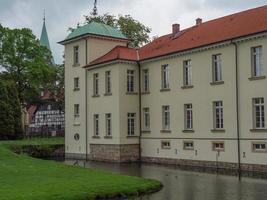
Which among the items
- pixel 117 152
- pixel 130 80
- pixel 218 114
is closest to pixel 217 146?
pixel 218 114

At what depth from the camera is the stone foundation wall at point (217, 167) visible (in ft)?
82.9

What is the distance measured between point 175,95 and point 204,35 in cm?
424

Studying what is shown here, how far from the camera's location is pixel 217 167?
28.0 m

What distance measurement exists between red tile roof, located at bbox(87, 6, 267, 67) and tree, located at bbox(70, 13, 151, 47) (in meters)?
13.7

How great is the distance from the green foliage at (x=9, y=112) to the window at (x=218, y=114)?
2398 cm

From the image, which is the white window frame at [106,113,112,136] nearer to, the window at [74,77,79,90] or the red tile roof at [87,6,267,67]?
the red tile roof at [87,6,267,67]


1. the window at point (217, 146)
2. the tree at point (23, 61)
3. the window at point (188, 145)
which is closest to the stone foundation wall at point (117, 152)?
the window at point (188, 145)

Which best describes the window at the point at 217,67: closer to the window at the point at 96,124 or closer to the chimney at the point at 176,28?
the chimney at the point at 176,28

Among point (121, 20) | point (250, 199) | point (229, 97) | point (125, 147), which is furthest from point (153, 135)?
point (121, 20)

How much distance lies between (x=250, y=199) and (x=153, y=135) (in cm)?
1794

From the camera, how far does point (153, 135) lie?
3362 centimetres

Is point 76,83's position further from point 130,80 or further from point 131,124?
point 131,124

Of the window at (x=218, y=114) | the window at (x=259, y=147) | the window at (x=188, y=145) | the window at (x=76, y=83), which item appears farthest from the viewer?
the window at (x=76, y=83)

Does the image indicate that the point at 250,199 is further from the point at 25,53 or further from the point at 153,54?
the point at 25,53
